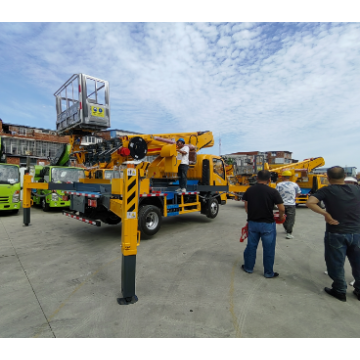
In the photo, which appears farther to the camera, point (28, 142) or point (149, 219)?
point (28, 142)

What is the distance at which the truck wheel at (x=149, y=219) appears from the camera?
5.76 metres

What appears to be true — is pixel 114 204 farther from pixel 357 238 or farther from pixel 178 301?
pixel 357 238

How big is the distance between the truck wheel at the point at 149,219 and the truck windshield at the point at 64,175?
612 cm

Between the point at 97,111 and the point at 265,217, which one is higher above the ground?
the point at 97,111

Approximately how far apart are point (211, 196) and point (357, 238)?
5.58m

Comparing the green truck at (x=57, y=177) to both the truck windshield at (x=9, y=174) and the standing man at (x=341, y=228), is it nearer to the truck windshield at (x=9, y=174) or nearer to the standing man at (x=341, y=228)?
the truck windshield at (x=9, y=174)

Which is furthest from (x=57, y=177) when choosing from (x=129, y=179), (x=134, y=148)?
(x=129, y=179)

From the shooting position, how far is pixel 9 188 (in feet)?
30.6

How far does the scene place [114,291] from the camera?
3273 millimetres

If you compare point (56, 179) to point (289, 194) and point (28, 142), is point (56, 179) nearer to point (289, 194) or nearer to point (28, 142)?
point (289, 194)

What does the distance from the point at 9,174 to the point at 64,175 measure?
80.5 inches

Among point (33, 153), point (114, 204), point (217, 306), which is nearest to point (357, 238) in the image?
point (217, 306)

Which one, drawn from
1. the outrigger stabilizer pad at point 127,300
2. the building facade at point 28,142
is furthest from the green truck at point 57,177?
the building facade at point 28,142

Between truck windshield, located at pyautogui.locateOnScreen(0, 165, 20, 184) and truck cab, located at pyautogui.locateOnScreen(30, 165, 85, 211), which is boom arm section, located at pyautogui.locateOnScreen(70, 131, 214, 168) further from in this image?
truck windshield, located at pyautogui.locateOnScreen(0, 165, 20, 184)
